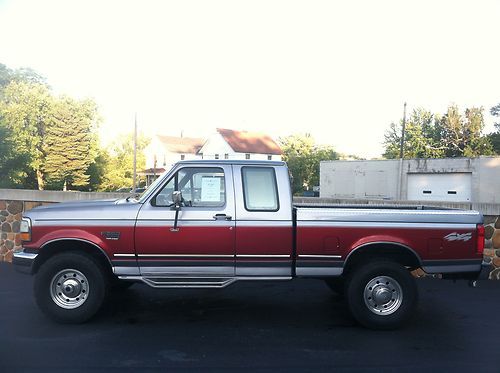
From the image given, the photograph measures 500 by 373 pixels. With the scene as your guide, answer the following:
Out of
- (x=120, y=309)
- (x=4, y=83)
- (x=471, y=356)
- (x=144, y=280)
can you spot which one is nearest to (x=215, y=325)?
(x=144, y=280)

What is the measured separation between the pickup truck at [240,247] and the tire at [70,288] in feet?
0.04

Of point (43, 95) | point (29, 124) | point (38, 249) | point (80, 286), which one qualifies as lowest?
point (80, 286)

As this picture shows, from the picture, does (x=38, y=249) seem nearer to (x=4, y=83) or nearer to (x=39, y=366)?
(x=39, y=366)

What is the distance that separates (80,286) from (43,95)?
50.5m

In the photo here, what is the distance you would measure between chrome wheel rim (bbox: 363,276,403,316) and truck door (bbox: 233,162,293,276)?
0.97m

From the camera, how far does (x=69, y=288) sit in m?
5.76

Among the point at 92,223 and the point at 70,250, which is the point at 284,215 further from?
the point at 70,250

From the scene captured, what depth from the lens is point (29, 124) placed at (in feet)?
162

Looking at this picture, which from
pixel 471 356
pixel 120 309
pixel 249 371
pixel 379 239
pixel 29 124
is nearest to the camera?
pixel 249 371

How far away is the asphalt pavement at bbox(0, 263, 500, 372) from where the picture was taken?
15.2 ft

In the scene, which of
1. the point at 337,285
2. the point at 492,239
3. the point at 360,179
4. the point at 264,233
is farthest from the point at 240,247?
the point at 360,179

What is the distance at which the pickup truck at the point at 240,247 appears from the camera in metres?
5.71

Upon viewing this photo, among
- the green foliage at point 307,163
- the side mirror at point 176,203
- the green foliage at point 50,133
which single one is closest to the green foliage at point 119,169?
the green foliage at point 50,133

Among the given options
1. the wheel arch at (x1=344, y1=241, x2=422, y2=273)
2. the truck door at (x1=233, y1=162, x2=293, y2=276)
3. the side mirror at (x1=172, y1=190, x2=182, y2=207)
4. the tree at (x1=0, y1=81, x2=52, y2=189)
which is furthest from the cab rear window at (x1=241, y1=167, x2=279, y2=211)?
the tree at (x1=0, y1=81, x2=52, y2=189)
